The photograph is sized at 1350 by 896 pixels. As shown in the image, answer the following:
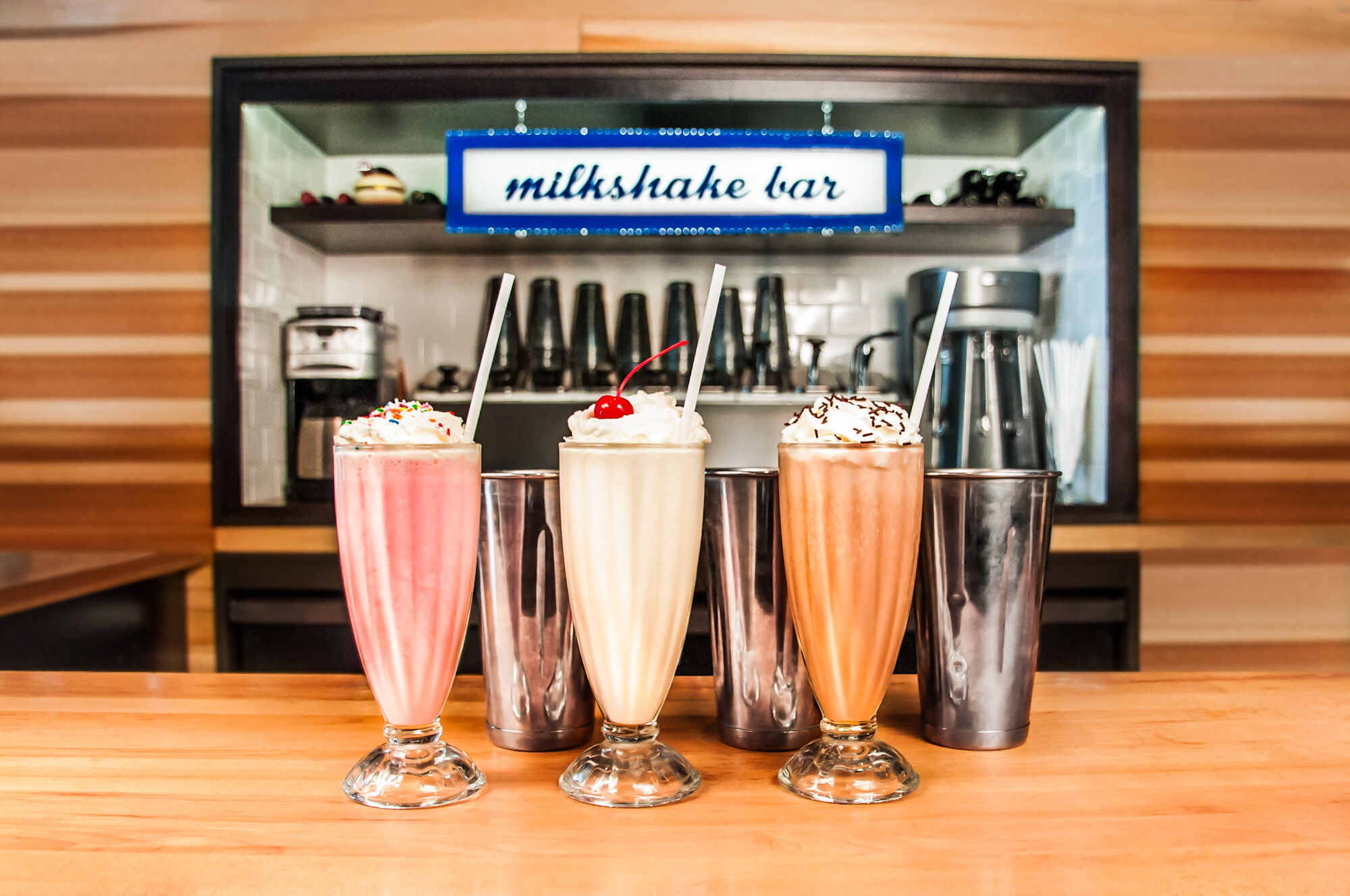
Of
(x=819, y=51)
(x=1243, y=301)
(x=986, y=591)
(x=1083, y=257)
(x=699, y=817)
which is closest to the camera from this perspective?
(x=699, y=817)

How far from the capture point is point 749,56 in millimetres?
2623

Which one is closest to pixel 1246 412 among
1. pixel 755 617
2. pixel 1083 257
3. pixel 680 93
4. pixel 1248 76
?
pixel 1083 257

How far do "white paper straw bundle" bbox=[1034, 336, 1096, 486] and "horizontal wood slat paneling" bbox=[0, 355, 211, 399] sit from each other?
271cm

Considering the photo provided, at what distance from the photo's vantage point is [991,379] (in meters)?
2.67

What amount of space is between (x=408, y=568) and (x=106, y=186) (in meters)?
2.75

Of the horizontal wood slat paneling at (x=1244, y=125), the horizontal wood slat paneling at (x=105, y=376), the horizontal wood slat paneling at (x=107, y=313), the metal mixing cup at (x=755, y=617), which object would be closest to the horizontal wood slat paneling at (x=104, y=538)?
the horizontal wood slat paneling at (x=105, y=376)

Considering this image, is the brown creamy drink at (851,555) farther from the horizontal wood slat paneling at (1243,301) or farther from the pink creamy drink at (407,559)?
the horizontal wood slat paneling at (1243,301)

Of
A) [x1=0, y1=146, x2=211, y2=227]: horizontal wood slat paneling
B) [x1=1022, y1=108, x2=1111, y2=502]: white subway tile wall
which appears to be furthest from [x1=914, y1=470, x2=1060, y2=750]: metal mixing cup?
[x1=0, y1=146, x2=211, y2=227]: horizontal wood slat paneling

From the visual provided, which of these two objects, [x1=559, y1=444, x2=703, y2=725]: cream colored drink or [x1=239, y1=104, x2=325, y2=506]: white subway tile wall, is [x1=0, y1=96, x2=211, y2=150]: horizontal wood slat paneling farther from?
[x1=559, y1=444, x2=703, y2=725]: cream colored drink

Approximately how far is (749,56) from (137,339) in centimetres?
209

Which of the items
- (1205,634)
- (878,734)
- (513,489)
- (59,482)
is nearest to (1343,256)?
(1205,634)

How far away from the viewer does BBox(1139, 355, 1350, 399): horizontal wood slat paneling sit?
8.92 feet

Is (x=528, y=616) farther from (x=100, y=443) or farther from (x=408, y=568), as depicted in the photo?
(x=100, y=443)

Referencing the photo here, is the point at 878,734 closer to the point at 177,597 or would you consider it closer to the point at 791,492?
the point at 791,492
